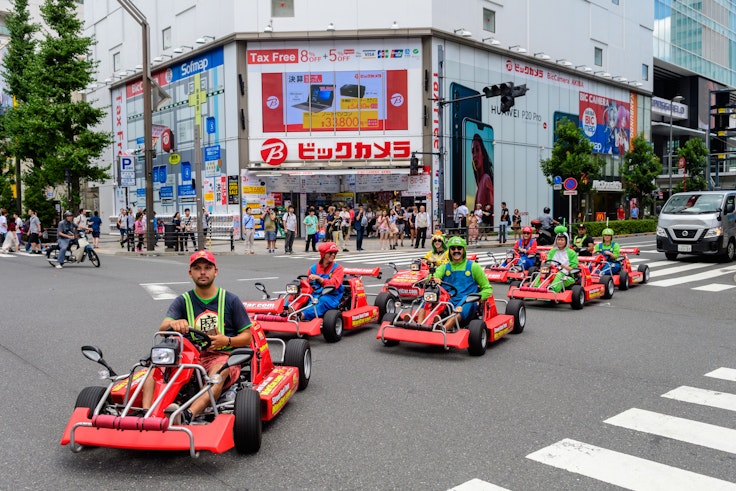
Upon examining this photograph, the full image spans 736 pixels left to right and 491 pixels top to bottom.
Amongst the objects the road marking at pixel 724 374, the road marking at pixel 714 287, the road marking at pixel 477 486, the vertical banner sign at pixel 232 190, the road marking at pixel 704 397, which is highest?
the vertical banner sign at pixel 232 190

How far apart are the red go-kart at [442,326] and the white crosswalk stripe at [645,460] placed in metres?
2.34

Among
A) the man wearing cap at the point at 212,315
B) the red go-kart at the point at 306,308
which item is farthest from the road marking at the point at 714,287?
the man wearing cap at the point at 212,315

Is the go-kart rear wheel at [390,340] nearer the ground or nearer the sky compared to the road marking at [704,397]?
nearer the sky

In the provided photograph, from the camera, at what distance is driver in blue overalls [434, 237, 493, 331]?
813 centimetres

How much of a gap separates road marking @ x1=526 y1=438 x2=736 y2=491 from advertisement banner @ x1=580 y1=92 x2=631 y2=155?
129ft

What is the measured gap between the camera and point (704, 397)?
5.88m

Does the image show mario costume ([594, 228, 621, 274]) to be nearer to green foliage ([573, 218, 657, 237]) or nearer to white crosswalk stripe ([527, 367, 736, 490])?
white crosswalk stripe ([527, 367, 736, 490])

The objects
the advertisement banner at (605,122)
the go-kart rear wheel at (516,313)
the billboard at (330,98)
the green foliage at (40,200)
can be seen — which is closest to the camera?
the go-kart rear wheel at (516,313)

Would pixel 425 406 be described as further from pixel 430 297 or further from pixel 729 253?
pixel 729 253

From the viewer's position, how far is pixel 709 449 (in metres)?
4.57

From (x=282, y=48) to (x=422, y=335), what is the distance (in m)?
26.5

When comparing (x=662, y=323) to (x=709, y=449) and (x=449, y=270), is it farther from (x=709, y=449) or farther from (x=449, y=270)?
(x=709, y=449)

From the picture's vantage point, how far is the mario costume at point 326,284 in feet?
28.6

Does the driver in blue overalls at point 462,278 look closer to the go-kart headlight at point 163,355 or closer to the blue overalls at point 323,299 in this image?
the blue overalls at point 323,299
